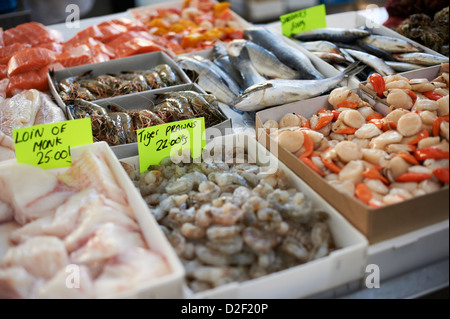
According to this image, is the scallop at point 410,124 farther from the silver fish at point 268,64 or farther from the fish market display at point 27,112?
the fish market display at point 27,112

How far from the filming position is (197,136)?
7.16ft

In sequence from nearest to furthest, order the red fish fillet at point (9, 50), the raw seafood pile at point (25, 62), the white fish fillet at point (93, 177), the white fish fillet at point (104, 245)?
the white fish fillet at point (104, 245) < the white fish fillet at point (93, 177) < the raw seafood pile at point (25, 62) < the red fish fillet at point (9, 50)

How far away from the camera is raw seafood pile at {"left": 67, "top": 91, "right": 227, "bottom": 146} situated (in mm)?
2492

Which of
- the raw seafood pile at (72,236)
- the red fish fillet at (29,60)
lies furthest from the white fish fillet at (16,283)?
the red fish fillet at (29,60)

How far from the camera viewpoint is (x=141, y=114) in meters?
2.54

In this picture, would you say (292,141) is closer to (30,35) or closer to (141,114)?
(141,114)

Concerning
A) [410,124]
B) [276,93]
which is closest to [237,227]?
[410,124]

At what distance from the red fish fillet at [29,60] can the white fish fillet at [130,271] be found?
82.2 inches

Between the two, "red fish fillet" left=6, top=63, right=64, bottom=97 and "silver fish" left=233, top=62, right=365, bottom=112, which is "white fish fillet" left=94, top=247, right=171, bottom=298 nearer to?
"silver fish" left=233, top=62, right=365, bottom=112

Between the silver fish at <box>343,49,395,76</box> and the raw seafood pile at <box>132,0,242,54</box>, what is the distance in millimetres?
1215

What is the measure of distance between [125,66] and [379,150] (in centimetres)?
215

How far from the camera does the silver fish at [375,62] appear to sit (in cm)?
287

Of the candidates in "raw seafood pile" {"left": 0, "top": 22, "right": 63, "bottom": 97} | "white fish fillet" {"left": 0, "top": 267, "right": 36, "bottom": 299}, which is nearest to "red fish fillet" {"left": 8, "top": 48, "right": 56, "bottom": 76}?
"raw seafood pile" {"left": 0, "top": 22, "right": 63, "bottom": 97}

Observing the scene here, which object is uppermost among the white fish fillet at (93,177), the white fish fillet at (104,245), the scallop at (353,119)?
the scallop at (353,119)
